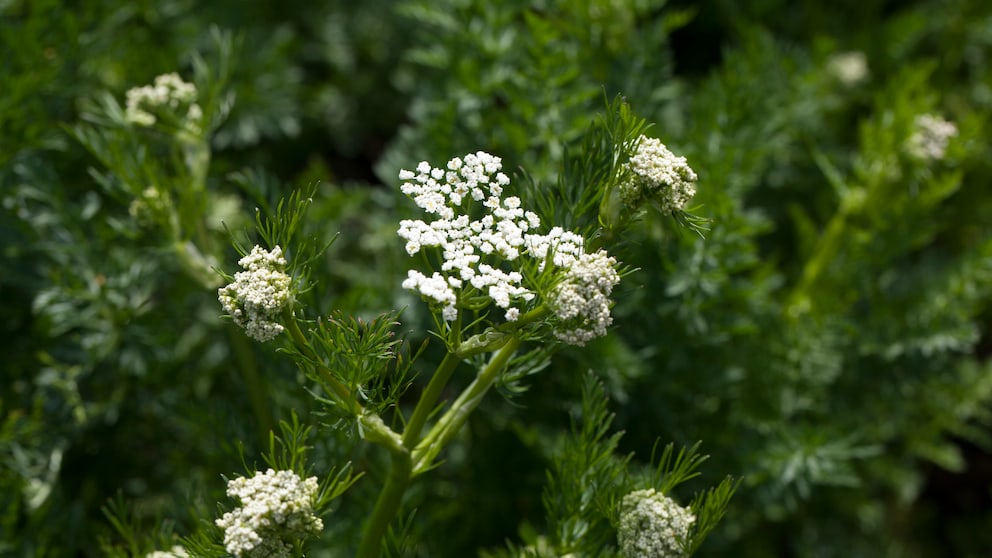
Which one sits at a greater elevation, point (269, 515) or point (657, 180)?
point (657, 180)

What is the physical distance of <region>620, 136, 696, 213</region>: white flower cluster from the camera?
1105 mm

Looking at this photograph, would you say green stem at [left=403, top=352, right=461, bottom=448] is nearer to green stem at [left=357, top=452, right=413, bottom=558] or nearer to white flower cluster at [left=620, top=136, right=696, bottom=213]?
green stem at [left=357, top=452, right=413, bottom=558]

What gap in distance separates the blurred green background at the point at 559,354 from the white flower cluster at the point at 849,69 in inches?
1.4

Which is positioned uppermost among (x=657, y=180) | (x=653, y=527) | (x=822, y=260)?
(x=657, y=180)

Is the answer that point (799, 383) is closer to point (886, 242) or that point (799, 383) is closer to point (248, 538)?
point (886, 242)

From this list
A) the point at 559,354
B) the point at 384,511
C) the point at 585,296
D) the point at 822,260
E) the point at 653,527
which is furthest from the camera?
the point at 822,260

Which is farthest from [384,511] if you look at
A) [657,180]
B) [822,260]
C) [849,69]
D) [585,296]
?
[849,69]

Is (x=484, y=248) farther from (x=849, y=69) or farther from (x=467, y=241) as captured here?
(x=849, y=69)

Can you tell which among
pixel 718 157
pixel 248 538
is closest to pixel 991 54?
pixel 718 157

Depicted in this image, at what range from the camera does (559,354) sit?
1809 mm

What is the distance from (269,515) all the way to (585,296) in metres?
0.44

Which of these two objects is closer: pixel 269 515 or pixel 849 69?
pixel 269 515

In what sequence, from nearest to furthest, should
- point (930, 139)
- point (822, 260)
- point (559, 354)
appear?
1. point (559, 354)
2. point (930, 139)
3. point (822, 260)

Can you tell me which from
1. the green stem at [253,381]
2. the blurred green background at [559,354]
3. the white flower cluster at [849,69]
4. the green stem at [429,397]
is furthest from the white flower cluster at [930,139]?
the green stem at [253,381]
